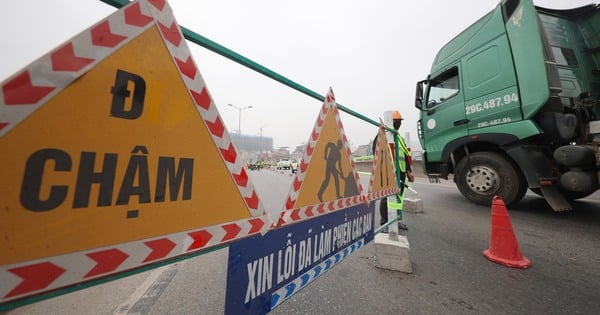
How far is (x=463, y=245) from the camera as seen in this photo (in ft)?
9.20

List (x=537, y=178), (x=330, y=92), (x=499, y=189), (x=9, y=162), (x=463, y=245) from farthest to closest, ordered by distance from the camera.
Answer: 1. (x=499, y=189)
2. (x=537, y=178)
3. (x=463, y=245)
4. (x=330, y=92)
5. (x=9, y=162)

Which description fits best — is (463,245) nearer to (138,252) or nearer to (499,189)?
(499,189)

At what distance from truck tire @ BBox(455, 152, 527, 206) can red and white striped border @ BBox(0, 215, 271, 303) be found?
5.37 meters

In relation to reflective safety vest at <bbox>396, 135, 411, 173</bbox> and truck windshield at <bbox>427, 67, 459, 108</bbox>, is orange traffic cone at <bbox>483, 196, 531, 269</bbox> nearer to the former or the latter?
reflective safety vest at <bbox>396, 135, 411, 173</bbox>

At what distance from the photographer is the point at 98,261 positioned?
0.54 metres

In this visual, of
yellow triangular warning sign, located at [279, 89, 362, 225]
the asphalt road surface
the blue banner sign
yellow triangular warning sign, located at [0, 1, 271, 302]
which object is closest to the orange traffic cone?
the asphalt road surface

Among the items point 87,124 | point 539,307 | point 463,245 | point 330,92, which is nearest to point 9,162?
point 87,124

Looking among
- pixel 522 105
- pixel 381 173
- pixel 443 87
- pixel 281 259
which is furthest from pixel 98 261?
pixel 443 87

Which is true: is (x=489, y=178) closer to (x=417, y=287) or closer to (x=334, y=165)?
(x=417, y=287)

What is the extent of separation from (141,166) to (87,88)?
0.25 metres

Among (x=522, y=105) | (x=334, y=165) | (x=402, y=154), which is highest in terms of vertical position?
(x=522, y=105)

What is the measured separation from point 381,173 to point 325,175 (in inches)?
42.1

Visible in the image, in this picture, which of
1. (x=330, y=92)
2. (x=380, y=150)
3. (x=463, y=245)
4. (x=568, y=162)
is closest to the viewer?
(x=330, y=92)

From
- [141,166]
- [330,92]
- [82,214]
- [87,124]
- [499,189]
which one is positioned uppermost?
[330,92]
